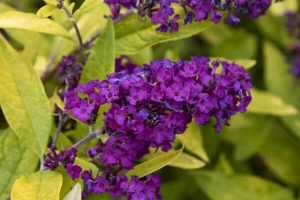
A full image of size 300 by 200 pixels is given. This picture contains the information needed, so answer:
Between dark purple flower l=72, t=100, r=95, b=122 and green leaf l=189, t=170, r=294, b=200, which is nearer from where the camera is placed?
dark purple flower l=72, t=100, r=95, b=122

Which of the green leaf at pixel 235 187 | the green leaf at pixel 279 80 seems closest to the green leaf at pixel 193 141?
the green leaf at pixel 235 187

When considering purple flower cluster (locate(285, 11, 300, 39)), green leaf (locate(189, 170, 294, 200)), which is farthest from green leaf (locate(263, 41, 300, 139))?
green leaf (locate(189, 170, 294, 200))

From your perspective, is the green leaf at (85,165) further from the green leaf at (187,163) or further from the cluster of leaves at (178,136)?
the green leaf at (187,163)

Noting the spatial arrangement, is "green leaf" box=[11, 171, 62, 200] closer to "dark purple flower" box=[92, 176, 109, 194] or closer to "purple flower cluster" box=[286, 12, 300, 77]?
"dark purple flower" box=[92, 176, 109, 194]

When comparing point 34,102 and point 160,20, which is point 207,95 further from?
point 34,102

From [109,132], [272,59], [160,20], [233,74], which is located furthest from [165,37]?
[272,59]

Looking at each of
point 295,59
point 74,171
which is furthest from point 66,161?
point 295,59
